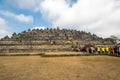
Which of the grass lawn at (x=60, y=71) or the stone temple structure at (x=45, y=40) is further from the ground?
the stone temple structure at (x=45, y=40)

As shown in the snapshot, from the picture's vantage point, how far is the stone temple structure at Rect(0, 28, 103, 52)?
32406mm

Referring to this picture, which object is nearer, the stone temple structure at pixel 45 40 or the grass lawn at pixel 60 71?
the grass lawn at pixel 60 71

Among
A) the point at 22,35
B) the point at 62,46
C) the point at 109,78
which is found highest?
the point at 22,35

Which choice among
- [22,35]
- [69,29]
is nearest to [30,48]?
[22,35]

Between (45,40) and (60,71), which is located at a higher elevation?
(45,40)

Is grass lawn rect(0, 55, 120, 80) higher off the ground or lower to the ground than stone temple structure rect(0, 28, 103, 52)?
lower

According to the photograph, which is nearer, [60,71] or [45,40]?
[60,71]

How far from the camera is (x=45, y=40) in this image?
39.0 metres

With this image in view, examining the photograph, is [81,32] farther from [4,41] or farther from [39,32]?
[4,41]

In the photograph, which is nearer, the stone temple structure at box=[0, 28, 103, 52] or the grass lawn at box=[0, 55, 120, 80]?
the grass lawn at box=[0, 55, 120, 80]

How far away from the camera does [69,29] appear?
50.5 m

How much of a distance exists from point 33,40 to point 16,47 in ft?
21.7

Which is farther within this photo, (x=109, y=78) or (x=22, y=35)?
(x=22, y=35)

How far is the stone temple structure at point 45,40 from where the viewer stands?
32.4m
